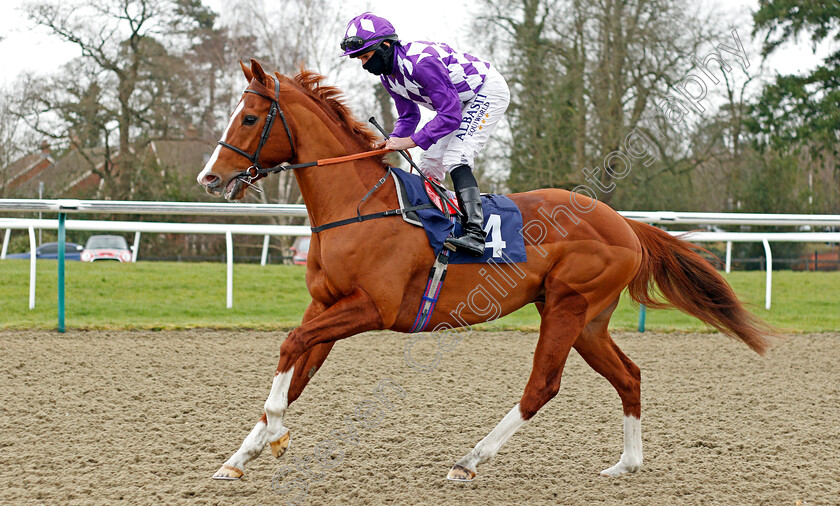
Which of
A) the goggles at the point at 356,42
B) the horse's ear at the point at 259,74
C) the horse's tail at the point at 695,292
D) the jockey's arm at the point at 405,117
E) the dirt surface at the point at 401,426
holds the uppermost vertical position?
the goggles at the point at 356,42

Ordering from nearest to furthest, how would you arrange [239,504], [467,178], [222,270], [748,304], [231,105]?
[239,504] < [467,178] < [748,304] < [222,270] < [231,105]

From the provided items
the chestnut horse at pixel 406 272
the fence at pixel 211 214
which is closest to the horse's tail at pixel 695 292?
the chestnut horse at pixel 406 272

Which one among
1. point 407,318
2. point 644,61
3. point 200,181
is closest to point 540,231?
point 407,318

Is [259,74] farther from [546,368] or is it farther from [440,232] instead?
[546,368]

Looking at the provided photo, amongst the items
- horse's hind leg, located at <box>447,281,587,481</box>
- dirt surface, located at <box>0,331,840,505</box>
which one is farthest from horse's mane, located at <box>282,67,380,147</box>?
dirt surface, located at <box>0,331,840,505</box>

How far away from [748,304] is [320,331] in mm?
2688

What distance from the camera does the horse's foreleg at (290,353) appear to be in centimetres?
327

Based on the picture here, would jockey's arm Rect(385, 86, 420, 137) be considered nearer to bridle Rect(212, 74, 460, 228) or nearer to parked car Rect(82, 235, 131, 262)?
bridle Rect(212, 74, 460, 228)

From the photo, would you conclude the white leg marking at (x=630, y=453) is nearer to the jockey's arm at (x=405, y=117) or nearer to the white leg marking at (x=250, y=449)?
the white leg marking at (x=250, y=449)

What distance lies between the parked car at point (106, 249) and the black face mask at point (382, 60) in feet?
47.9

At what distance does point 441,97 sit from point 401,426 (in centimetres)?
194

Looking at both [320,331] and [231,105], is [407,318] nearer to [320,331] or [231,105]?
[320,331]

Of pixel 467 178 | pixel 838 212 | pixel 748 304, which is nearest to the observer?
pixel 467 178

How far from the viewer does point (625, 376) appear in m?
3.89
